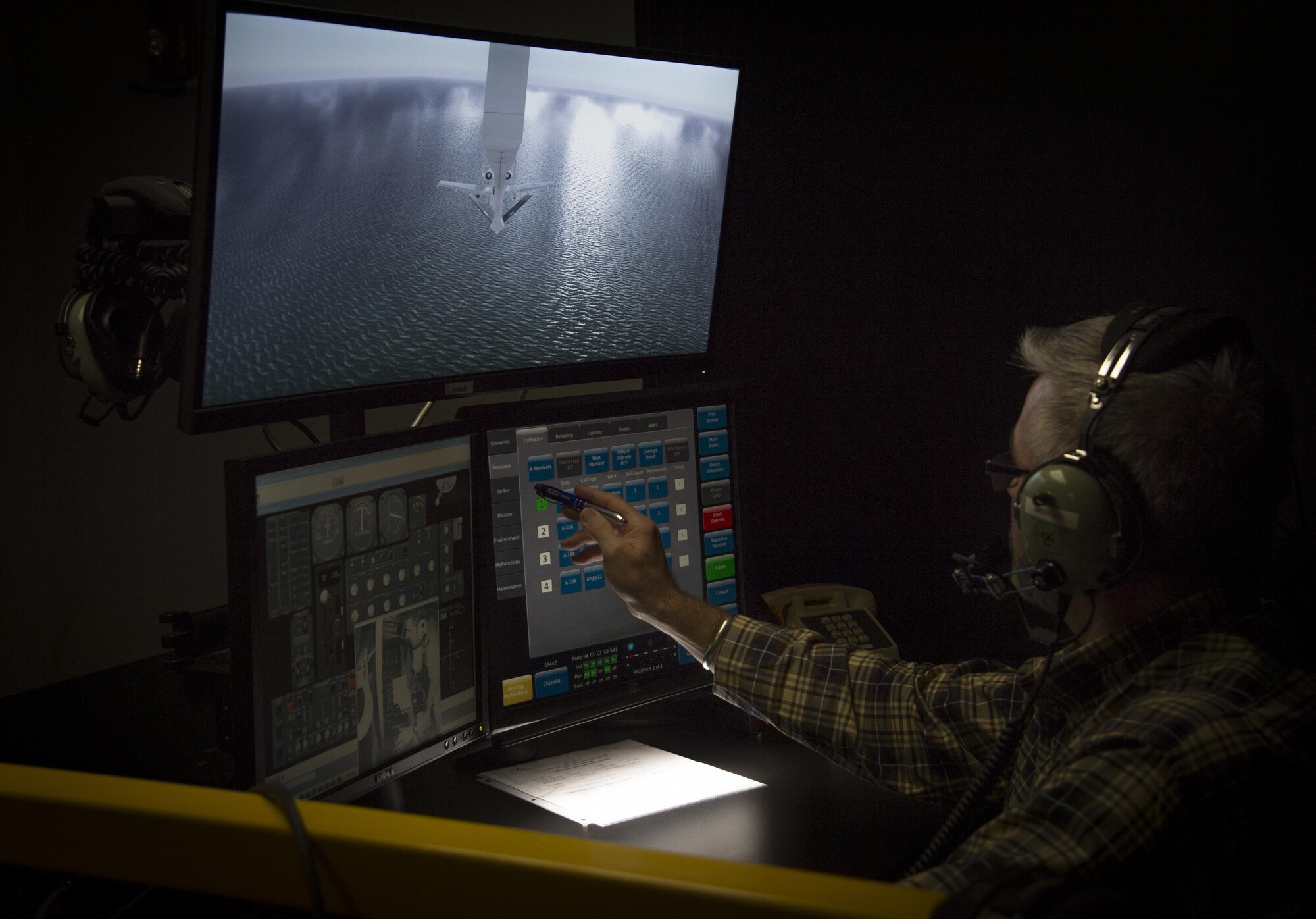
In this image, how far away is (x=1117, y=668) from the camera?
1.01 m

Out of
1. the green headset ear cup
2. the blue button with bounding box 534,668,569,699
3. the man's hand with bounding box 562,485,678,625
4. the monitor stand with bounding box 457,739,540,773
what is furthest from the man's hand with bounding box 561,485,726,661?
the green headset ear cup

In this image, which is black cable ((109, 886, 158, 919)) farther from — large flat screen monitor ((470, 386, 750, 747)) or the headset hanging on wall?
the headset hanging on wall

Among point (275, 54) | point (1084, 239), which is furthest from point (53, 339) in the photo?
point (1084, 239)

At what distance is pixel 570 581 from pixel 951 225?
89 cm

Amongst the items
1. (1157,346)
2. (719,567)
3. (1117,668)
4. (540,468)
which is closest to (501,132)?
(540,468)

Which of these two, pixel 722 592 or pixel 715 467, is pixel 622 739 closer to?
pixel 722 592

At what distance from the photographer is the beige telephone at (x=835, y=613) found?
161cm

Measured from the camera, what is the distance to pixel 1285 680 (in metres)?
0.89

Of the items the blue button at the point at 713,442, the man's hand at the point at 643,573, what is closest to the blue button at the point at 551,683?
the man's hand at the point at 643,573

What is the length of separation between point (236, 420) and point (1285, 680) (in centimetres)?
99

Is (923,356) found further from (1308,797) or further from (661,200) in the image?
(1308,797)

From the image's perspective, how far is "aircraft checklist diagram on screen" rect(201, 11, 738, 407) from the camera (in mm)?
1050

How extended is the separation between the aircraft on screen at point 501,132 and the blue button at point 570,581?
439 mm

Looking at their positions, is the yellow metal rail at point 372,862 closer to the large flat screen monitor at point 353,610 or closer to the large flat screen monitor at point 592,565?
the large flat screen monitor at point 353,610
